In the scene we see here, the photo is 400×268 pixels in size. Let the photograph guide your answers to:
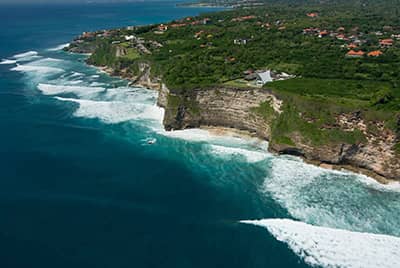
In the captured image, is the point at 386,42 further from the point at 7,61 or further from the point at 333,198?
the point at 7,61

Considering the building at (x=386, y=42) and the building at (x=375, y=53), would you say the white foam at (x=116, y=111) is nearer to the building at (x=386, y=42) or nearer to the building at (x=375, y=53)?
the building at (x=375, y=53)

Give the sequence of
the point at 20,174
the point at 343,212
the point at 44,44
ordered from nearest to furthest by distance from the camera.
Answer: the point at 343,212
the point at 20,174
the point at 44,44

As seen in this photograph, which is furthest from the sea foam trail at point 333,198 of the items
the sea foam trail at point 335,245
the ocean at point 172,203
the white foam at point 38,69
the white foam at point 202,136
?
the white foam at point 38,69

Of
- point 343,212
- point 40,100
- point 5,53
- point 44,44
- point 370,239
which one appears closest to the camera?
point 370,239

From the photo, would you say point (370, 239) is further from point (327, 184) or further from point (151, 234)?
point (151, 234)

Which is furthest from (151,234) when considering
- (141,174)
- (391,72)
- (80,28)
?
(80,28)

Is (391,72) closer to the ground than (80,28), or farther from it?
farther from it

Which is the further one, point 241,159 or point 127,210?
point 241,159
